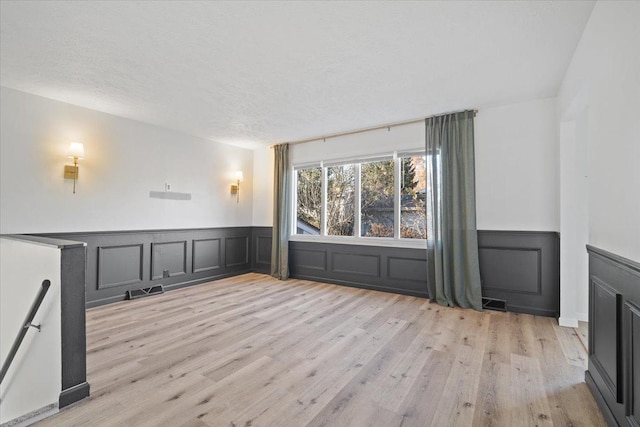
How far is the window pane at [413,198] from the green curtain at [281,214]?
7.09 feet

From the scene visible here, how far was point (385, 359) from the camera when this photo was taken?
8.09 ft

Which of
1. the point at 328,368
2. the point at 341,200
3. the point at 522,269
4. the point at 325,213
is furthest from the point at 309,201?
the point at 328,368

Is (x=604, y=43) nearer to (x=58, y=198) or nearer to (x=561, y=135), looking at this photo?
(x=561, y=135)

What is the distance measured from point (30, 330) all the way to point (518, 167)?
5058 mm

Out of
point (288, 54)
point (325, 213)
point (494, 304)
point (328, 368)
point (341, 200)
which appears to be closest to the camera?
point (328, 368)

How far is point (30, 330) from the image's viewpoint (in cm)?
213

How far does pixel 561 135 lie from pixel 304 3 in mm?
3065

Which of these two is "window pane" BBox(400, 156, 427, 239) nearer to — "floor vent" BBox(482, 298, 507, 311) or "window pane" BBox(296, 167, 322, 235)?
"floor vent" BBox(482, 298, 507, 311)

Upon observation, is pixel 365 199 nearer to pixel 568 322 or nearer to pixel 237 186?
pixel 237 186

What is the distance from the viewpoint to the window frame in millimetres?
4543

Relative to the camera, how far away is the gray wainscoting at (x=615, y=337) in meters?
1.42

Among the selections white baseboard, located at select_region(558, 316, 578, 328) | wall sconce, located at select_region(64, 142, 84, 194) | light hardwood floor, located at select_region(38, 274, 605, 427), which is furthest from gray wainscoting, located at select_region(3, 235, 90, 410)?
white baseboard, located at select_region(558, 316, 578, 328)

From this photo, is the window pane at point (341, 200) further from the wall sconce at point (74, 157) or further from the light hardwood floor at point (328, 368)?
the wall sconce at point (74, 157)

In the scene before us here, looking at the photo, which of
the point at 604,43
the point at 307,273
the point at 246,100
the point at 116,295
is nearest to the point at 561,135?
the point at 604,43
